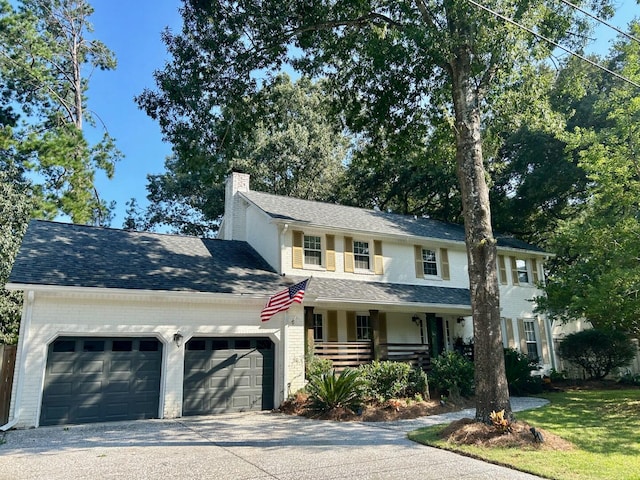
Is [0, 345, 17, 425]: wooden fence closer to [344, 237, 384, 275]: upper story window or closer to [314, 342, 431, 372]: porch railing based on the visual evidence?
[314, 342, 431, 372]: porch railing

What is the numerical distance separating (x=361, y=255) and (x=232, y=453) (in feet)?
35.5

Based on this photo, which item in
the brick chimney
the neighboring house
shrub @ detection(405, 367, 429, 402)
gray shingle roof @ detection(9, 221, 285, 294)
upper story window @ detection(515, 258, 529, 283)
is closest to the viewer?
the neighboring house

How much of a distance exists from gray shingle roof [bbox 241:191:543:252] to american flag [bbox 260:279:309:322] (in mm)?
4002

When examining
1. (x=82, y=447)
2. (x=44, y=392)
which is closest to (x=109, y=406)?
(x=44, y=392)

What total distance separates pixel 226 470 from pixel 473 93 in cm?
908

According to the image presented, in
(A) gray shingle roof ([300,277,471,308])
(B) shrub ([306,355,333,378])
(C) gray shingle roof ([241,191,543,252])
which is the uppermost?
(C) gray shingle roof ([241,191,543,252])

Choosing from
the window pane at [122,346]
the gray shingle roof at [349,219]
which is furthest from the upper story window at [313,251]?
the window pane at [122,346]

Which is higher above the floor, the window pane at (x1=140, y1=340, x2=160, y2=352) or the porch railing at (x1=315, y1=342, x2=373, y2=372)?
the window pane at (x1=140, y1=340, x2=160, y2=352)

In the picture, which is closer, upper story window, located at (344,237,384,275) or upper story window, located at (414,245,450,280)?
upper story window, located at (344,237,384,275)

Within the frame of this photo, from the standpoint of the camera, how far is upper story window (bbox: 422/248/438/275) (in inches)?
748

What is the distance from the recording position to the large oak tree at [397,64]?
9.55 m

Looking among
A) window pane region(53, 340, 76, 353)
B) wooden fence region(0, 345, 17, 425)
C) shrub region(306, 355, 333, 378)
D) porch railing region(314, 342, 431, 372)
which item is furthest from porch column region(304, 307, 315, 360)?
wooden fence region(0, 345, 17, 425)

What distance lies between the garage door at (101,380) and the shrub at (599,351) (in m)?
16.7

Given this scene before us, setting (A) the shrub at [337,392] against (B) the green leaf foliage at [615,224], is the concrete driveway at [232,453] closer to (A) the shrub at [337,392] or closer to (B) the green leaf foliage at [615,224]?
(A) the shrub at [337,392]
